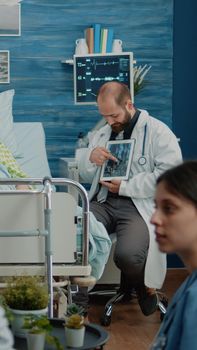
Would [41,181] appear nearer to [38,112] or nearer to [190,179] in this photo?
[190,179]

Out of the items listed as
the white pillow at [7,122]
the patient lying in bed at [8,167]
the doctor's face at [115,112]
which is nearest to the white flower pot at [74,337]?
the patient lying in bed at [8,167]

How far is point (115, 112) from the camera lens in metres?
4.45

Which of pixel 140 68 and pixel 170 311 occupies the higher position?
pixel 140 68

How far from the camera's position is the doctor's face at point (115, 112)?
4449 mm

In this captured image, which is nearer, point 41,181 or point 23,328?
point 23,328

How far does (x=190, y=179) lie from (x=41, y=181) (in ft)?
5.42

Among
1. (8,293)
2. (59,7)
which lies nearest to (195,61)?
(59,7)

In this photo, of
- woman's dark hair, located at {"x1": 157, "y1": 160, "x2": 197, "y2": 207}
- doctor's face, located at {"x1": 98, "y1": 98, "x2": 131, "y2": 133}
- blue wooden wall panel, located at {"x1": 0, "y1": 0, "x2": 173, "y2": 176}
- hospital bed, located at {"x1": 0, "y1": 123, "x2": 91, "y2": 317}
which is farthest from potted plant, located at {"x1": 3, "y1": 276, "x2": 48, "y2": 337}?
blue wooden wall panel, located at {"x1": 0, "y1": 0, "x2": 173, "y2": 176}

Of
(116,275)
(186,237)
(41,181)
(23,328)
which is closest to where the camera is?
(186,237)

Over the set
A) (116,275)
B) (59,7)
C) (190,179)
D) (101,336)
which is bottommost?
(116,275)

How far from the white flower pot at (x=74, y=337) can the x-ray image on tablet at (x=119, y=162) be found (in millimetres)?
2214

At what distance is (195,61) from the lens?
5.54 meters

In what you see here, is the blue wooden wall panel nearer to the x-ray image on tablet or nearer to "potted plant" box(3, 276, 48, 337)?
the x-ray image on tablet

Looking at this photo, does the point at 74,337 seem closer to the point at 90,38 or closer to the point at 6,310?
the point at 6,310
